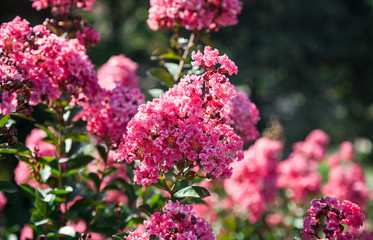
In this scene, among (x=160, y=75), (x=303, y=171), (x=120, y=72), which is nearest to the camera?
(x=160, y=75)

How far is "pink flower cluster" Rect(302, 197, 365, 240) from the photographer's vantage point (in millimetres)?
1319

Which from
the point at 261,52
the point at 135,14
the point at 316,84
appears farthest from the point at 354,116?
the point at 135,14

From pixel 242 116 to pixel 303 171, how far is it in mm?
1840

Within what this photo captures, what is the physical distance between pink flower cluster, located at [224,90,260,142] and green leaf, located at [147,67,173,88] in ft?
1.25

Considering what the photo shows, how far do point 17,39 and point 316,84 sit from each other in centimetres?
1072

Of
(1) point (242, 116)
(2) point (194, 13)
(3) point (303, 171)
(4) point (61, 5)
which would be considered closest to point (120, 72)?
(4) point (61, 5)

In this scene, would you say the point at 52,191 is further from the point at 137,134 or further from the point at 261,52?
the point at 261,52

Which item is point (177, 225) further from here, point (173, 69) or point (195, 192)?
point (173, 69)

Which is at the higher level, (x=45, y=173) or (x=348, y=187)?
(x=45, y=173)

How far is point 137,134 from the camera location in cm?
135

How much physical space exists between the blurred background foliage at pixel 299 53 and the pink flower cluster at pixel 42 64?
8.89m

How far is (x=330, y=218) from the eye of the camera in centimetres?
134

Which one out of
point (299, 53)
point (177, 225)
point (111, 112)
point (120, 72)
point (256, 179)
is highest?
point (299, 53)

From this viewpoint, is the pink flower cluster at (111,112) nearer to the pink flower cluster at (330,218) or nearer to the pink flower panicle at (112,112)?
the pink flower panicle at (112,112)
